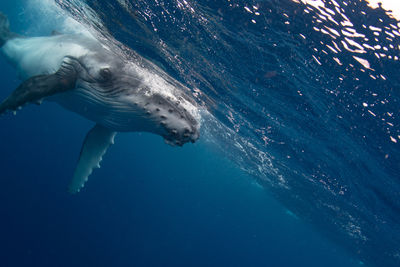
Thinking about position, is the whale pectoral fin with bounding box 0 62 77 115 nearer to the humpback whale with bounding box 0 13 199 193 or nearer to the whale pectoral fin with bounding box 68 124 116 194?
the humpback whale with bounding box 0 13 199 193

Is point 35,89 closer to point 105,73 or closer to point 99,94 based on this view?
point 99,94

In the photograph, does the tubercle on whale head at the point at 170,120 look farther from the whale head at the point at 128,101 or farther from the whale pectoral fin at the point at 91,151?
the whale pectoral fin at the point at 91,151

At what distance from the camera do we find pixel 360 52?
25.8 ft

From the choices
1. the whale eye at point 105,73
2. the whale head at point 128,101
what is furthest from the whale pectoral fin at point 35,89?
the whale eye at point 105,73

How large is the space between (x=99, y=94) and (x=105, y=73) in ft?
1.51

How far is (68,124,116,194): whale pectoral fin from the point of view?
666cm

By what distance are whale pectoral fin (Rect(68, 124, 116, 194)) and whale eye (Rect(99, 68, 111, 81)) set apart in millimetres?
1871

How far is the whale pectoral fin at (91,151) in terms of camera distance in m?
6.66

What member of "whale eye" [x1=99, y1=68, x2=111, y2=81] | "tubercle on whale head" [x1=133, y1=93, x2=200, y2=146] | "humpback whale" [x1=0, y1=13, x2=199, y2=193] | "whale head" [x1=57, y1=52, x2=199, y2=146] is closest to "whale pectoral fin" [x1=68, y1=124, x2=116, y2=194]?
"humpback whale" [x1=0, y1=13, x2=199, y2=193]

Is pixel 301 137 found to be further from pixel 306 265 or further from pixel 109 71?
pixel 306 265

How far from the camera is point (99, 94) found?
17.2 feet

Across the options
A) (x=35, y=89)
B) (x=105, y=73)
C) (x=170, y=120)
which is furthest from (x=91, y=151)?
(x=170, y=120)

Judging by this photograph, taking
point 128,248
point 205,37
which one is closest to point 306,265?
point 128,248

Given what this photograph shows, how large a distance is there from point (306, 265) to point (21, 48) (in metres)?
161
